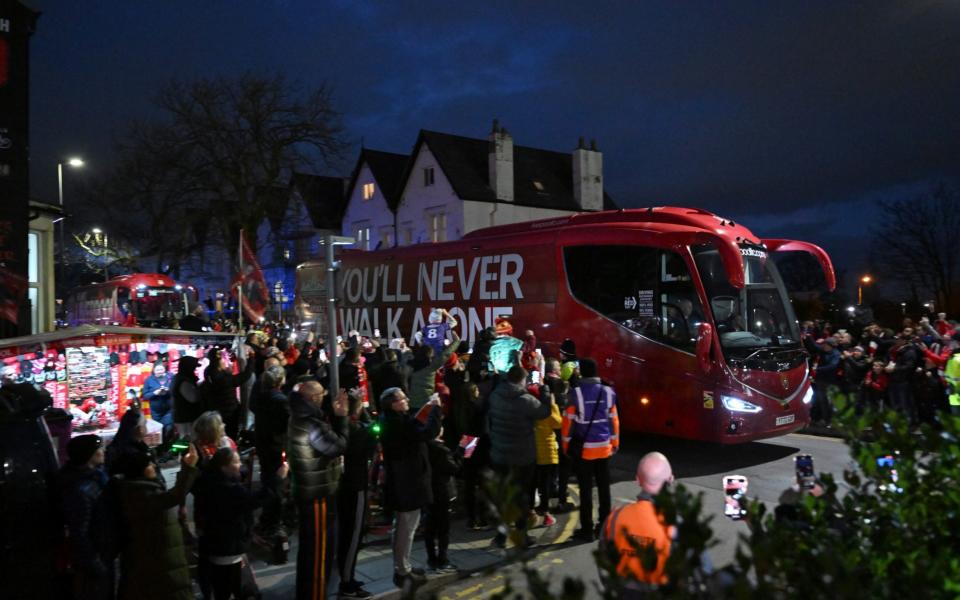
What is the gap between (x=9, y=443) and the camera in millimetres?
A: 4504

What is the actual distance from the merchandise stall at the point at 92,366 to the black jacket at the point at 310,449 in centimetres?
374

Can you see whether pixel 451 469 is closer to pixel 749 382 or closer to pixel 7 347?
pixel 749 382

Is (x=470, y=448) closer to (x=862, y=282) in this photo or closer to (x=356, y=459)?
(x=356, y=459)

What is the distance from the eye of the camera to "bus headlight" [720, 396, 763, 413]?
9.78 metres

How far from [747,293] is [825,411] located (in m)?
4.22

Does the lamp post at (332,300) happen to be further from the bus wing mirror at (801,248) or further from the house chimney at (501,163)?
the house chimney at (501,163)

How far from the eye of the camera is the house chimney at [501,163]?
3703 centimetres

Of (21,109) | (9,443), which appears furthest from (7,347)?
(9,443)

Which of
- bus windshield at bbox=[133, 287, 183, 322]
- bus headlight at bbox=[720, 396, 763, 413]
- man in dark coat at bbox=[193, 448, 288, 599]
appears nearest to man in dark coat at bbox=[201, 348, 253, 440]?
man in dark coat at bbox=[193, 448, 288, 599]

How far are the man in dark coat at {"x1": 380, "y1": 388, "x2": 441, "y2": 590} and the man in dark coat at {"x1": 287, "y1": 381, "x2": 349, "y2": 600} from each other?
60cm

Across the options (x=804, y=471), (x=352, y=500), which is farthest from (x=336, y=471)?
(x=804, y=471)

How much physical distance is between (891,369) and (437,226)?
90.4 ft

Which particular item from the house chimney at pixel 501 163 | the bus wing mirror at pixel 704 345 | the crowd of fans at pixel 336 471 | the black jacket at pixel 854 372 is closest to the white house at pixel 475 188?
the house chimney at pixel 501 163

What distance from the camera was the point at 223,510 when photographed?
4930 mm
